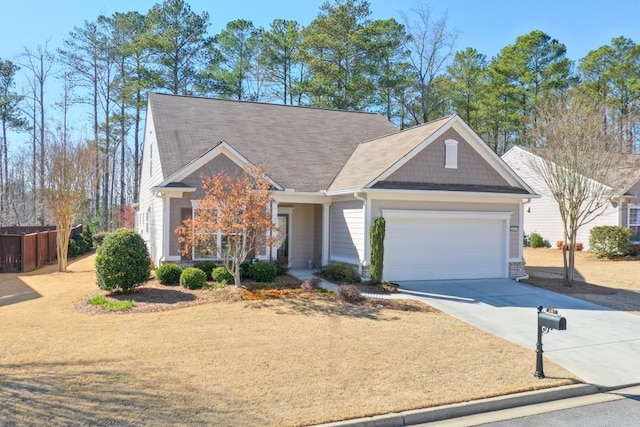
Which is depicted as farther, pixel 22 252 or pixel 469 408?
pixel 22 252

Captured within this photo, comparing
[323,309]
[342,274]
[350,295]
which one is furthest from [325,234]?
[323,309]

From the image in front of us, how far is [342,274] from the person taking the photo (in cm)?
1430

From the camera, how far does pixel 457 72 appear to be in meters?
39.7

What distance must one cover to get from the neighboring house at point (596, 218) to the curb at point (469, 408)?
17852mm

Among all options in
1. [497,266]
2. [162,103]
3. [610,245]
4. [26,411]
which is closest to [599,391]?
[26,411]

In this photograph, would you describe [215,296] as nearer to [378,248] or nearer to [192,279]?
[192,279]

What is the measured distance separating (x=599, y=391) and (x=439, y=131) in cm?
994

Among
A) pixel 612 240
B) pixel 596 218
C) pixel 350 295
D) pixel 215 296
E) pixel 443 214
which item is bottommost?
pixel 215 296

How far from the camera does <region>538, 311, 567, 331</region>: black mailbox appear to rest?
6.52 m

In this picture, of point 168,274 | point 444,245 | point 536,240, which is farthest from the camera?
point 536,240

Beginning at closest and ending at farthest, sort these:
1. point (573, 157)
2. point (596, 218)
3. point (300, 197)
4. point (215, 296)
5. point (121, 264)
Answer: point (215, 296) → point (121, 264) → point (573, 157) → point (300, 197) → point (596, 218)

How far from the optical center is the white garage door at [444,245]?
47.9 feet

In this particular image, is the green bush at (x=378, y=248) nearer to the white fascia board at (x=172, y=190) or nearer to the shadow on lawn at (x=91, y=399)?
the white fascia board at (x=172, y=190)

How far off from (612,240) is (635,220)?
14.1ft
